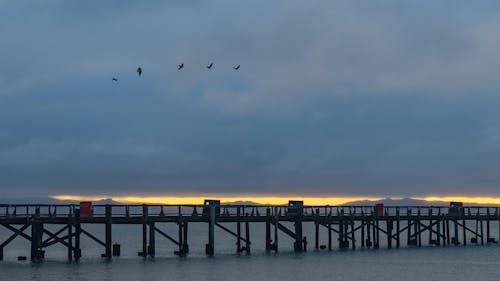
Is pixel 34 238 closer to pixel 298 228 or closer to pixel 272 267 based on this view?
pixel 272 267

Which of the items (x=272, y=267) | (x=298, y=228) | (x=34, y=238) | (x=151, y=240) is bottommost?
(x=272, y=267)

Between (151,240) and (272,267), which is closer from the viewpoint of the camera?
(272,267)

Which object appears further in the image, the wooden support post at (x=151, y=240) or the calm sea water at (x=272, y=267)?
the wooden support post at (x=151, y=240)

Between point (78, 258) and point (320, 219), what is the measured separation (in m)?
23.0

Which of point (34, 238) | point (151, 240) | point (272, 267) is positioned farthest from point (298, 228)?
point (34, 238)

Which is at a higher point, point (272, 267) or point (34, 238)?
point (34, 238)

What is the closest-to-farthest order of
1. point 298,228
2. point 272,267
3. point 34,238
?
1. point 34,238
2. point 272,267
3. point 298,228

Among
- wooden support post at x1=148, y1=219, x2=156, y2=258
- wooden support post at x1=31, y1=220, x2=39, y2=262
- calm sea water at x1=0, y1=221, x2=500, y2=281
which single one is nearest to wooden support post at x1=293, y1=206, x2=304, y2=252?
calm sea water at x1=0, y1=221, x2=500, y2=281

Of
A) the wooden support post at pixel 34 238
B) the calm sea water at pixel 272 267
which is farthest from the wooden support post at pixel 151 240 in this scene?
the wooden support post at pixel 34 238

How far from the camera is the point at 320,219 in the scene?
7675 cm

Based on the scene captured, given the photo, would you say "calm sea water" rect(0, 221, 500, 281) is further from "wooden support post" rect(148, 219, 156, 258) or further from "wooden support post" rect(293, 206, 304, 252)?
"wooden support post" rect(293, 206, 304, 252)

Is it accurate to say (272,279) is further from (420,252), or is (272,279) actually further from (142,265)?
(420,252)

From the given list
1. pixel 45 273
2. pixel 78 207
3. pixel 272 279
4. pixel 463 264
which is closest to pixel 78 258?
pixel 78 207

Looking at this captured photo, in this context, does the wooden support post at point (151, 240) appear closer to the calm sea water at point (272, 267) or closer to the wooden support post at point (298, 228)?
the calm sea water at point (272, 267)
